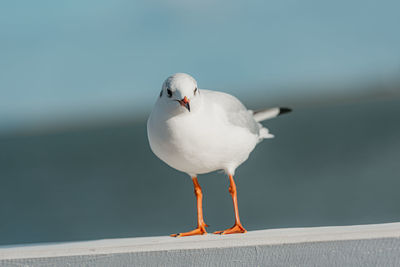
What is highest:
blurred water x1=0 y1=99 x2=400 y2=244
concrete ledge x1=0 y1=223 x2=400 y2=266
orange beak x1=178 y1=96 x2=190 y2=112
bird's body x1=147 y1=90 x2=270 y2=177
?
orange beak x1=178 y1=96 x2=190 y2=112

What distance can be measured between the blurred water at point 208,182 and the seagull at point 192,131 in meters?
4.97

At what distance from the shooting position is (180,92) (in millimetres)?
2016

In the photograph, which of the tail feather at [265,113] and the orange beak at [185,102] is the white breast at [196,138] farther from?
the tail feather at [265,113]

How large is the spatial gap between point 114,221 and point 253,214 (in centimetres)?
204

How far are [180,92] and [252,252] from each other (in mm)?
649

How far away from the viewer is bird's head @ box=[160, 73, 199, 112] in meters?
2.01

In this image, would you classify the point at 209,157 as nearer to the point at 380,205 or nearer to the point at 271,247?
the point at 271,247

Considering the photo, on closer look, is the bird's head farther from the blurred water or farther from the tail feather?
the blurred water

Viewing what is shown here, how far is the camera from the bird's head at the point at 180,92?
2.01 meters

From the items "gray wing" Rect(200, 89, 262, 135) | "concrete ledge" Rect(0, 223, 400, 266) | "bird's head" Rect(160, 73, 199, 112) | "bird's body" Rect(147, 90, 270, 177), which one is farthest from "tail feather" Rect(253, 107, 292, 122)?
"concrete ledge" Rect(0, 223, 400, 266)

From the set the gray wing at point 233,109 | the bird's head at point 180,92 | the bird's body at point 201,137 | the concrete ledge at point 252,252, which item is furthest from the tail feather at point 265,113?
the concrete ledge at point 252,252

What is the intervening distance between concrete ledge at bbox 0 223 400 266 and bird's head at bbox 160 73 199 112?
1.66 feet

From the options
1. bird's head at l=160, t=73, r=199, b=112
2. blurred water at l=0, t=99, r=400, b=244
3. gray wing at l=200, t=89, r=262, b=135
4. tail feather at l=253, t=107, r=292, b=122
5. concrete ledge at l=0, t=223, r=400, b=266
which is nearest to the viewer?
concrete ledge at l=0, t=223, r=400, b=266

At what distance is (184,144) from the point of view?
6.84 feet
